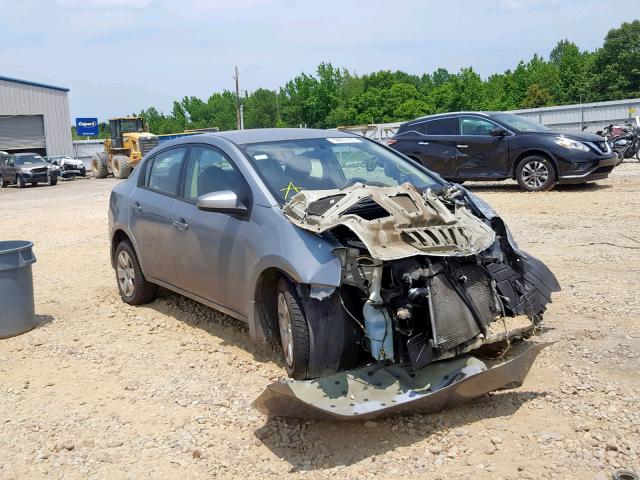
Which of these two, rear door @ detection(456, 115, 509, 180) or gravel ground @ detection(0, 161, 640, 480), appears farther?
rear door @ detection(456, 115, 509, 180)

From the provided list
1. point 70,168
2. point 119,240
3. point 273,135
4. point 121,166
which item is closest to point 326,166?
point 273,135

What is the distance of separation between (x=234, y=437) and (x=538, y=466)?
170 cm

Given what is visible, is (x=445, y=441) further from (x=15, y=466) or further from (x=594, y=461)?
(x=15, y=466)

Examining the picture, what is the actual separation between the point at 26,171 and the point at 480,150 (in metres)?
24.3

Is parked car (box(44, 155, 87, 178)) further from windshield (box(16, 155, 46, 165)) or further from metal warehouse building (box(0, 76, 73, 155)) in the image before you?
metal warehouse building (box(0, 76, 73, 155))

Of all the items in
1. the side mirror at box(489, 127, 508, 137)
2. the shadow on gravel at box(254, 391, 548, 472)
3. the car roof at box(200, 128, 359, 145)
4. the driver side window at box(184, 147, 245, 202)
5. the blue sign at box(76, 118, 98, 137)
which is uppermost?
the blue sign at box(76, 118, 98, 137)

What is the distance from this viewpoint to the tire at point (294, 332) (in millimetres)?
4293

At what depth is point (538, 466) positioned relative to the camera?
3484 mm

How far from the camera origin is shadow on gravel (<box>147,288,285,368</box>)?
532cm

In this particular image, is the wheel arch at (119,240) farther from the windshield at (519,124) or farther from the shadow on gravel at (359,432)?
the windshield at (519,124)

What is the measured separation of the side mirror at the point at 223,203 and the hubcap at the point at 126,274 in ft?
7.16

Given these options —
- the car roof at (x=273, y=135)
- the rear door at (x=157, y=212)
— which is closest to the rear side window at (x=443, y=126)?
the car roof at (x=273, y=135)

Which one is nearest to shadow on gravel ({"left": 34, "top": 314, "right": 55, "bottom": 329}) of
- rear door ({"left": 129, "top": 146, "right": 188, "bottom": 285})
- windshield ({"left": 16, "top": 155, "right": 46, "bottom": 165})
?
rear door ({"left": 129, "top": 146, "right": 188, "bottom": 285})

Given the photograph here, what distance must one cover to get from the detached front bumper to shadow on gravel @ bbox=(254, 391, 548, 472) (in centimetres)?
985
